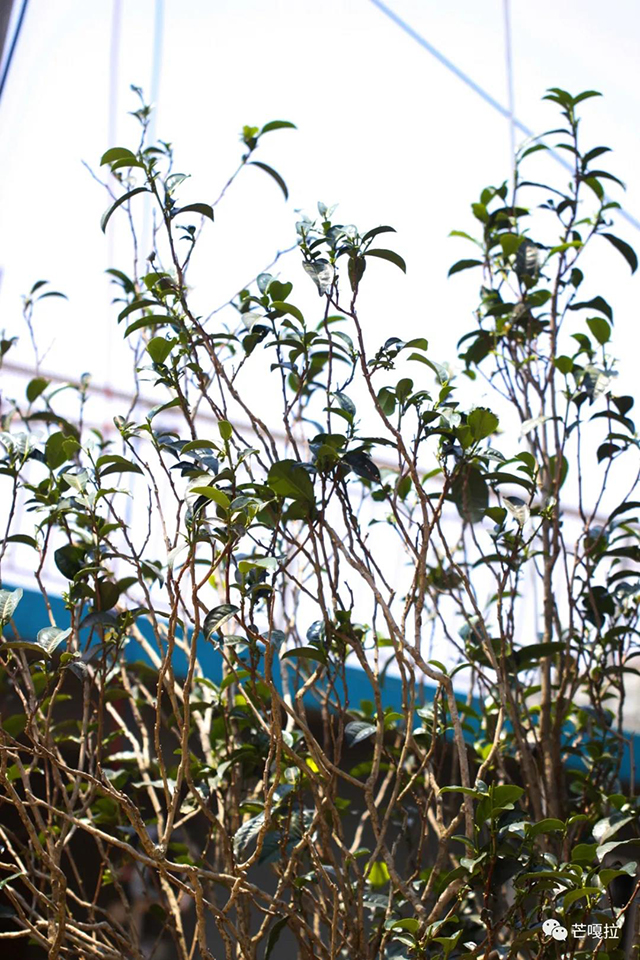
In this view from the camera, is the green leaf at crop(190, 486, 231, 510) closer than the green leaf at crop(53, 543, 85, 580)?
Yes

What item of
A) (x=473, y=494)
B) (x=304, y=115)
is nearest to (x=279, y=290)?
(x=473, y=494)

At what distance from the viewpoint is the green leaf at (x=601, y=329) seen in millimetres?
2371

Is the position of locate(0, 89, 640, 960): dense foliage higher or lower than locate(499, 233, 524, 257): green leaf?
lower

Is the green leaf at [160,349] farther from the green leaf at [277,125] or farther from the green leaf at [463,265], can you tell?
the green leaf at [463,265]

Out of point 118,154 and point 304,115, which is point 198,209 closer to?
point 118,154

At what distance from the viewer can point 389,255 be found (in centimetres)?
192

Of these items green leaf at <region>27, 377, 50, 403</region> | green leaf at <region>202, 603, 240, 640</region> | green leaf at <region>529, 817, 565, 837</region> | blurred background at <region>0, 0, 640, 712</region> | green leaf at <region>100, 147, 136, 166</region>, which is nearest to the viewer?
green leaf at <region>529, 817, 565, 837</region>

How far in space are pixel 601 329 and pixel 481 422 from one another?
0.65 meters

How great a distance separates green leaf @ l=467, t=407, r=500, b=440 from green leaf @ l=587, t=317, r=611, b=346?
24.4 inches

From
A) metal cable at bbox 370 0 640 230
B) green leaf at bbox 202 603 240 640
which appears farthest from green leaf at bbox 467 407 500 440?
metal cable at bbox 370 0 640 230

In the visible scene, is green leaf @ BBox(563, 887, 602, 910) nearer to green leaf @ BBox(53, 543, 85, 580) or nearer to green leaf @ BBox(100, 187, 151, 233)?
green leaf @ BBox(53, 543, 85, 580)

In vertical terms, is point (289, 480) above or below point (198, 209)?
below

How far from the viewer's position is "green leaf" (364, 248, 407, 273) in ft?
6.29

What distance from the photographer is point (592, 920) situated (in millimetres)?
1966
